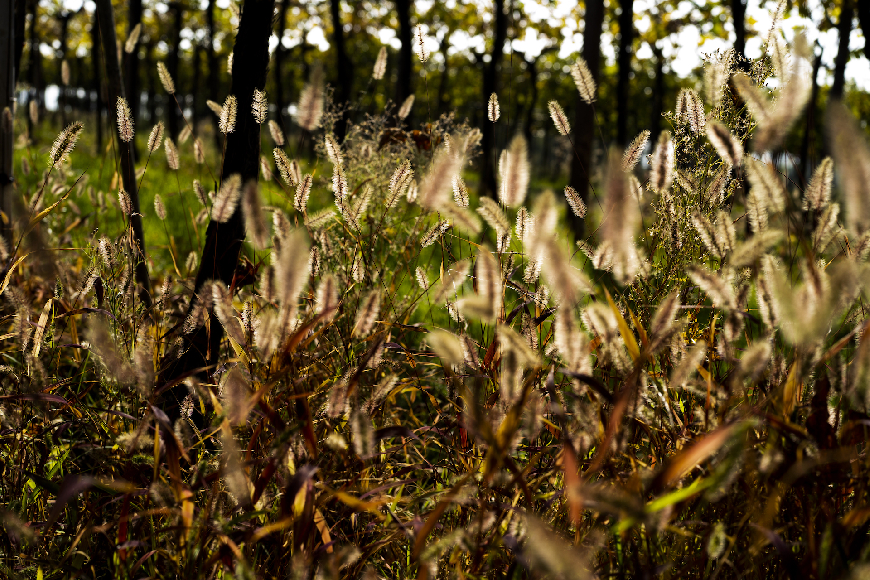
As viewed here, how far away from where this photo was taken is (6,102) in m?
2.15

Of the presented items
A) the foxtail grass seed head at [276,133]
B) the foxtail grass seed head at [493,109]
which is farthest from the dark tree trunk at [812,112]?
the foxtail grass seed head at [276,133]

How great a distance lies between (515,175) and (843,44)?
7.57 meters

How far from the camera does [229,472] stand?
2.68 ft

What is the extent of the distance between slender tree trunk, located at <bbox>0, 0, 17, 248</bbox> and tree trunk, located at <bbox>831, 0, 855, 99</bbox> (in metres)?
7.08

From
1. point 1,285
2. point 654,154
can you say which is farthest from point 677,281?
point 1,285

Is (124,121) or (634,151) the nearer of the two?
(634,151)

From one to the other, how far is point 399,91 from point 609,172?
269 inches

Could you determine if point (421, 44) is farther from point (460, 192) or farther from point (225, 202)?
point (225, 202)

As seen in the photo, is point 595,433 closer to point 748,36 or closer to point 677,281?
point 677,281

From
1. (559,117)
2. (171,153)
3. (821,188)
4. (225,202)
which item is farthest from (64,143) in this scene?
(821,188)

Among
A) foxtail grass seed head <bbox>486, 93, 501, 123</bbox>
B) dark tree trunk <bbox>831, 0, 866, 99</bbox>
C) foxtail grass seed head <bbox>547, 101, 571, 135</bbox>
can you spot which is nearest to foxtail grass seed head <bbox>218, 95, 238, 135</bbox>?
foxtail grass seed head <bbox>486, 93, 501, 123</bbox>

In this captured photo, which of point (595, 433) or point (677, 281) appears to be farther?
point (677, 281)

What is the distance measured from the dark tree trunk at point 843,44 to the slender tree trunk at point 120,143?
22.4ft

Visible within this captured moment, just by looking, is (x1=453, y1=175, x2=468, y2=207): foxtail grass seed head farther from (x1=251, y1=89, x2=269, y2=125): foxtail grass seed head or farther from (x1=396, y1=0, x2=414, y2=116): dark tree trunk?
(x1=396, y1=0, x2=414, y2=116): dark tree trunk
